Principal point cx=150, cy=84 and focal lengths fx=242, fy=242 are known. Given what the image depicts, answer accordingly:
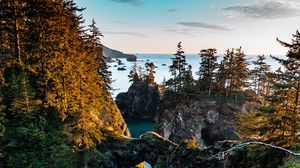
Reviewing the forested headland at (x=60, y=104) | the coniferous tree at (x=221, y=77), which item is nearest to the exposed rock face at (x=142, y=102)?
the coniferous tree at (x=221, y=77)

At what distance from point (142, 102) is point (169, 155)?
42.4m

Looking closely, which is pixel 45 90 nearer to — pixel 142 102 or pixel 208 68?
pixel 208 68

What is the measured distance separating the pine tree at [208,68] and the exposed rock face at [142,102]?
15.8 metres

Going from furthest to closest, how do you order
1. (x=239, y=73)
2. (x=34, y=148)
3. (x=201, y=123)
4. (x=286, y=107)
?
(x=239, y=73) < (x=201, y=123) < (x=34, y=148) < (x=286, y=107)

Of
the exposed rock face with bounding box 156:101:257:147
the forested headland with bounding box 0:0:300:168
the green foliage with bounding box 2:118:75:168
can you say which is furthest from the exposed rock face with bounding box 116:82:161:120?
the green foliage with bounding box 2:118:75:168

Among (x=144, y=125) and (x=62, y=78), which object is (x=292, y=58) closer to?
(x=62, y=78)

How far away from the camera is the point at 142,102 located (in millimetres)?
66438

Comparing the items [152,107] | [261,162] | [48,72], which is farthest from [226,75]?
[48,72]

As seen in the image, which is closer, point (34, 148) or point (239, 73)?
point (34, 148)

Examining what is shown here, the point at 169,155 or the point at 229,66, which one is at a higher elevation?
the point at 229,66

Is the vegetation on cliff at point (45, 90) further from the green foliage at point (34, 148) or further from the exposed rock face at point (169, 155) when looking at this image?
the exposed rock face at point (169, 155)

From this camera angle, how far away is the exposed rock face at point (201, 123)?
45.9 m

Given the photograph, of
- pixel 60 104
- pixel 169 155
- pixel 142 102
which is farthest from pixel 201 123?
pixel 60 104

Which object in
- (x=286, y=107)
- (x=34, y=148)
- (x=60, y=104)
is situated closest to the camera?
(x=286, y=107)
